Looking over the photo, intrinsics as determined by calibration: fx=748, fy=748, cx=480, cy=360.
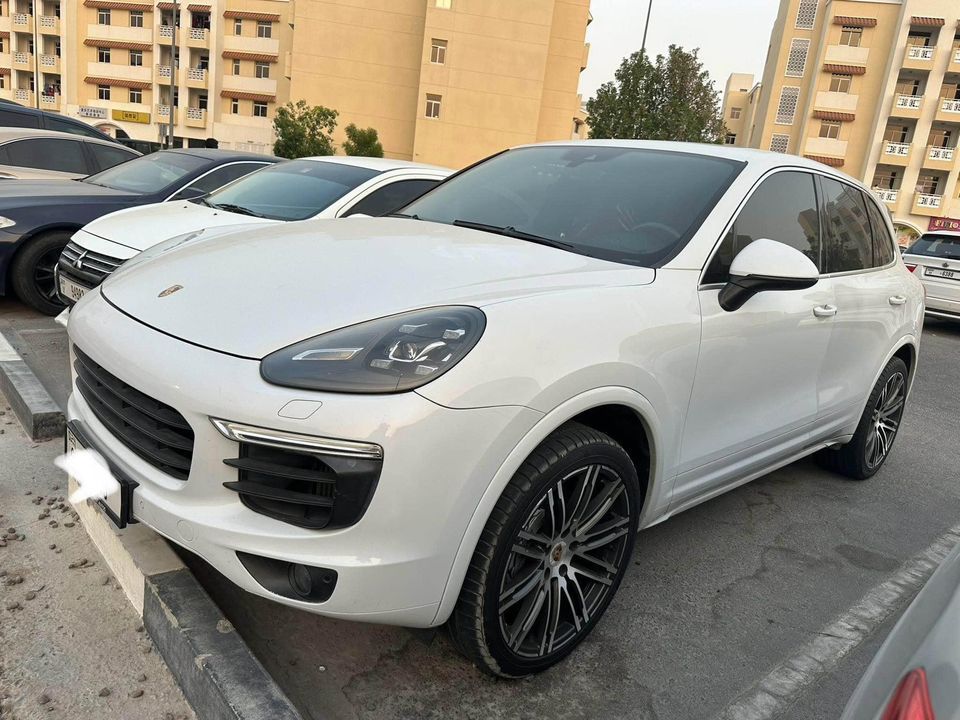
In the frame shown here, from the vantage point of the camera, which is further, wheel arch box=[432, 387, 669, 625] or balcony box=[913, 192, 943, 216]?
balcony box=[913, 192, 943, 216]

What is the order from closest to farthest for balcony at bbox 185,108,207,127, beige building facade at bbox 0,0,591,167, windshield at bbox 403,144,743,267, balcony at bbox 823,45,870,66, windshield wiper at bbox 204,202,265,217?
windshield at bbox 403,144,743,267
windshield wiper at bbox 204,202,265,217
beige building facade at bbox 0,0,591,167
balcony at bbox 823,45,870,66
balcony at bbox 185,108,207,127

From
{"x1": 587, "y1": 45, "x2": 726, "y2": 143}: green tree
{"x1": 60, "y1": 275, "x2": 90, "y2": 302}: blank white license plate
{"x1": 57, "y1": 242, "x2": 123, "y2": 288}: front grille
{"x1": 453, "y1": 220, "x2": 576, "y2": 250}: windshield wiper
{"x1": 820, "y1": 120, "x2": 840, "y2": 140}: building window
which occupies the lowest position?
{"x1": 60, "y1": 275, "x2": 90, "y2": 302}: blank white license plate

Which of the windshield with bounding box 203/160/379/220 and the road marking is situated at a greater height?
the windshield with bounding box 203/160/379/220

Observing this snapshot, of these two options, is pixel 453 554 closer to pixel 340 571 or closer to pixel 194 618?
pixel 340 571

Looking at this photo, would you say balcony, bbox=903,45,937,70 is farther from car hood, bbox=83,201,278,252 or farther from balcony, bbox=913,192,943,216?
car hood, bbox=83,201,278,252

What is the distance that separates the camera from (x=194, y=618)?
2109 mm

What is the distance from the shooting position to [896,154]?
45.5m

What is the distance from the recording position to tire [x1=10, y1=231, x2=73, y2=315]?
5.49m

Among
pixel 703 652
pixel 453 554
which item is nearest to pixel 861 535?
pixel 703 652

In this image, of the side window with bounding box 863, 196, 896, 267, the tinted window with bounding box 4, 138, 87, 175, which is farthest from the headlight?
the tinted window with bounding box 4, 138, 87, 175

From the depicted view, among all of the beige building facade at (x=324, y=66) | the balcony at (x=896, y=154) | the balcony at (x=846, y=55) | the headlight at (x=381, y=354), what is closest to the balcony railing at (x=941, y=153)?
the balcony at (x=896, y=154)

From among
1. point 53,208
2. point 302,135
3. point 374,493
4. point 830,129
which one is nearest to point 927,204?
point 830,129

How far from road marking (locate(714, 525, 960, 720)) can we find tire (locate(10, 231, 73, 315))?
5269 mm

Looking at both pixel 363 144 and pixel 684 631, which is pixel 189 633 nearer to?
pixel 684 631
